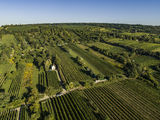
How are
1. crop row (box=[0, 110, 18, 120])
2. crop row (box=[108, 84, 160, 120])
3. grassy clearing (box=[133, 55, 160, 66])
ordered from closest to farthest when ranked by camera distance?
crop row (box=[0, 110, 18, 120]) → crop row (box=[108, 84, 160, 120]) → grassy clearing (box=[133, 55, 160, 66])

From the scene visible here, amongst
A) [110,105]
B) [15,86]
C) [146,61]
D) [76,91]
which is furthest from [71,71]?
[146,61]

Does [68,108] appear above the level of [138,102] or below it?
above

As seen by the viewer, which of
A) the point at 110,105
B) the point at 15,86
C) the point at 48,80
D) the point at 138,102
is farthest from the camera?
the point at 48,80

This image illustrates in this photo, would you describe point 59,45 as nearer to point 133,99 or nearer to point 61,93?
point 61,93

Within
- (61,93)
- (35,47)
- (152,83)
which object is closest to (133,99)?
(152,83)

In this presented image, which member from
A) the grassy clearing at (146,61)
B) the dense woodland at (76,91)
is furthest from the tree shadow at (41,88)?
the grassy clearing at (146,61)

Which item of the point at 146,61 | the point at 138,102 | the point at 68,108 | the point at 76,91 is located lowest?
the point at 138,102

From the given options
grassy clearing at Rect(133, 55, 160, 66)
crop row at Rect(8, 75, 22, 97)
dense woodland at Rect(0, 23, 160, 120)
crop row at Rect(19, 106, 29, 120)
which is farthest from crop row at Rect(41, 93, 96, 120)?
grassy clearing at Rect(133, 55, 160, 66)

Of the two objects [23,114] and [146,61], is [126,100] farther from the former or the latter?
[146,61]

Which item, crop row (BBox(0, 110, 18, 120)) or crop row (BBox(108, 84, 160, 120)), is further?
crop row (BBox(108, 84, 160, 120))

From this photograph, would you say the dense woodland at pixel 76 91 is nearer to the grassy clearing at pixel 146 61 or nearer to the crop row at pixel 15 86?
the crop row at pixel 15 86

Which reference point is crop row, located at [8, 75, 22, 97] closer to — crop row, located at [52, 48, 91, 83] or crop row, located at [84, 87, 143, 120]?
crop row, located at [52, 48, 91, 83]
